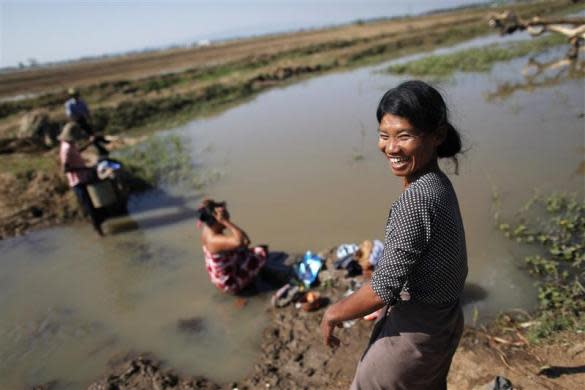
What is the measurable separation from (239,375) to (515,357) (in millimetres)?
1974

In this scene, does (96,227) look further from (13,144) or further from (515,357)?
(13,144)

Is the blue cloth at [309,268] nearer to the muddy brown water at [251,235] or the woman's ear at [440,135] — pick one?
the muddy brown water at [251,235]

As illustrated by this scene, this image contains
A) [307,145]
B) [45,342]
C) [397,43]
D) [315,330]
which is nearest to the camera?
[315,330]

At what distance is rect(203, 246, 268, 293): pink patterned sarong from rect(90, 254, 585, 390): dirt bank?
1.73 feet

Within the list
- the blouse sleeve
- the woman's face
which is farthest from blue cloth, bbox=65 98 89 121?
the blouse sleeve

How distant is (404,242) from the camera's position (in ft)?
4.27

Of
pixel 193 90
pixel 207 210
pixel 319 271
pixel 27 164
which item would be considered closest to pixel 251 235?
pixel 319 271

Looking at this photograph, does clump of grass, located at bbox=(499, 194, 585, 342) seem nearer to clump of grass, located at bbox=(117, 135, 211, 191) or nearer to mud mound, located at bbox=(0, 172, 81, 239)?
clump of grass, located at bbox=(117, 135, 211, 191)

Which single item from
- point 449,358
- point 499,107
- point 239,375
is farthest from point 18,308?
point 499,107

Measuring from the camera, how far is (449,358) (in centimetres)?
163

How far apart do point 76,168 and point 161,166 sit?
2497mm

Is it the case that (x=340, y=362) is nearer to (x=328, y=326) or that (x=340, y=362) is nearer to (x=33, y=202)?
(x=328, y=326)

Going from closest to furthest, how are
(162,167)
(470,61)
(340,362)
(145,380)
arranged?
(340,362) → (145,380) → (162,167) → (470,61)

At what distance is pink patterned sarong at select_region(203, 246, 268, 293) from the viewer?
401cm
